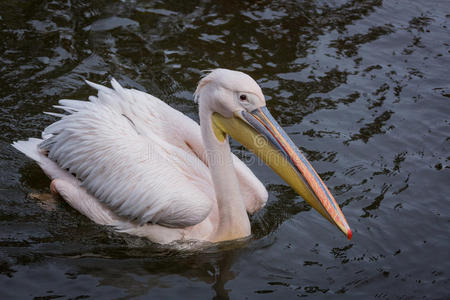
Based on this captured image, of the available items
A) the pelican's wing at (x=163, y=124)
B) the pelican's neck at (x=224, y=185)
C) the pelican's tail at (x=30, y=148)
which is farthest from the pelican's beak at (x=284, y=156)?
the pelican's tail at (x=30, y=148)

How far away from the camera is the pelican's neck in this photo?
463 cm

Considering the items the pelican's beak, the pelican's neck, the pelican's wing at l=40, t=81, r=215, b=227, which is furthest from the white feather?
the pelican's beak

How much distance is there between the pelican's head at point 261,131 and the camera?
433 cm

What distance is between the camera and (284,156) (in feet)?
14.4

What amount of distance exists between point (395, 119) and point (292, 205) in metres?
1.90

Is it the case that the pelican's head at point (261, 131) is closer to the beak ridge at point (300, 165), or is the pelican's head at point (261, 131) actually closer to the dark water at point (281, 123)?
the beak ridge at point (300, 165)

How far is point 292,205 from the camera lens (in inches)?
209

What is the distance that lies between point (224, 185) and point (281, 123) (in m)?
1.82

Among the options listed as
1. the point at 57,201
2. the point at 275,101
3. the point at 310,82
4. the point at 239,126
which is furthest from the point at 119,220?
the point at 310,82

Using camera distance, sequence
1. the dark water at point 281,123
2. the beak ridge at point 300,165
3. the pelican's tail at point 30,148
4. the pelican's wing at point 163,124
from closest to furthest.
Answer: the beak ridge at point 300,165 → the dark water at point 281,123 → the pelican's wing at point 163,124 → the pelican's tail at point 30,148

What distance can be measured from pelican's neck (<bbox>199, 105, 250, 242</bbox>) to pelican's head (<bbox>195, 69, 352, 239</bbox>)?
6.5 inches

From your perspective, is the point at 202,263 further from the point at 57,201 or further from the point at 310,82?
the point at 310,82

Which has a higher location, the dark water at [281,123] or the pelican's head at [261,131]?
the pelican's head at [261,131]

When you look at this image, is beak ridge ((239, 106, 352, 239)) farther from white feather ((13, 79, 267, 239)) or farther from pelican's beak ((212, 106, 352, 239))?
white feather ((13, 79, 267, 239))
